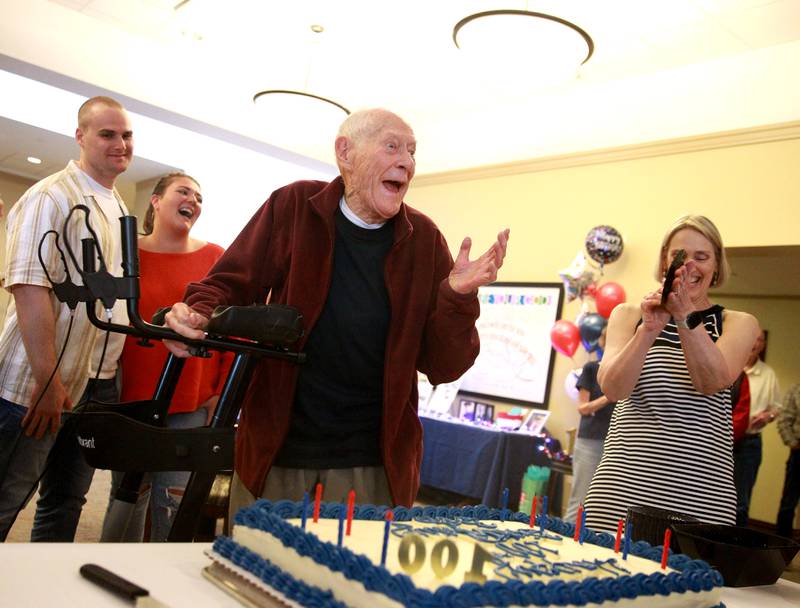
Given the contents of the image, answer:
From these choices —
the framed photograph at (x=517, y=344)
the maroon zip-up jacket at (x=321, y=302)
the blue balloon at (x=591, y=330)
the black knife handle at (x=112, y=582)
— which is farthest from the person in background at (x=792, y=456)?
the black knife handle at (x=112, y=582)

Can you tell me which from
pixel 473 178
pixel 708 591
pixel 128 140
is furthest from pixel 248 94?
pixel 708 591

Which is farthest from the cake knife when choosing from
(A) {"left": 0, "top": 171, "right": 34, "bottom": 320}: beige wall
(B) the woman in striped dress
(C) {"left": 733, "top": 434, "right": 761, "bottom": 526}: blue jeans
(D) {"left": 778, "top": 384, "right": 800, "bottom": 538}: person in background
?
(A) {"left": 0, "top": 171, "right": 34, "bottom": 320}: beige wall

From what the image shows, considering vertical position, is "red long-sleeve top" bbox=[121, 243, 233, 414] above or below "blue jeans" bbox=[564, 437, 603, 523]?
above

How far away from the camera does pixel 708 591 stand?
1021 millimetres

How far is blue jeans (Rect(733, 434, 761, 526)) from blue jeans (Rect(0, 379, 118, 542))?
3.93 metres

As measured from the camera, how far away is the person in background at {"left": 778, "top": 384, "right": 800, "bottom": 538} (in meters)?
6.72

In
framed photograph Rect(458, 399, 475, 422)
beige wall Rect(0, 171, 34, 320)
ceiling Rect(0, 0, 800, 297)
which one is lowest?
framed photograph Rect(458, 399, 475, 422)

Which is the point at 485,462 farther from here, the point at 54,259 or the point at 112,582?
the point at 112,582

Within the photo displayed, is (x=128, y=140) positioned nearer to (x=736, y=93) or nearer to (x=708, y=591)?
(x=708, y=591)

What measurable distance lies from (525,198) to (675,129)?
1.44 metres

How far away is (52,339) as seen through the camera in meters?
2.18

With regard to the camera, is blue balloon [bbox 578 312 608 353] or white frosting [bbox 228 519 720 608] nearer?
white frosting [bbox 228 519 720 608]

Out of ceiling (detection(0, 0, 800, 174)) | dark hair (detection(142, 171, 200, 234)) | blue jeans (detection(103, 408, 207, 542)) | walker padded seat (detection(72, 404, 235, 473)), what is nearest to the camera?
walker padded seat (detection(72, 404, 235, 473))

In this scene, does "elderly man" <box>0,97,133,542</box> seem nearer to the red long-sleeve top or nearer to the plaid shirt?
the red long-sleeve top
